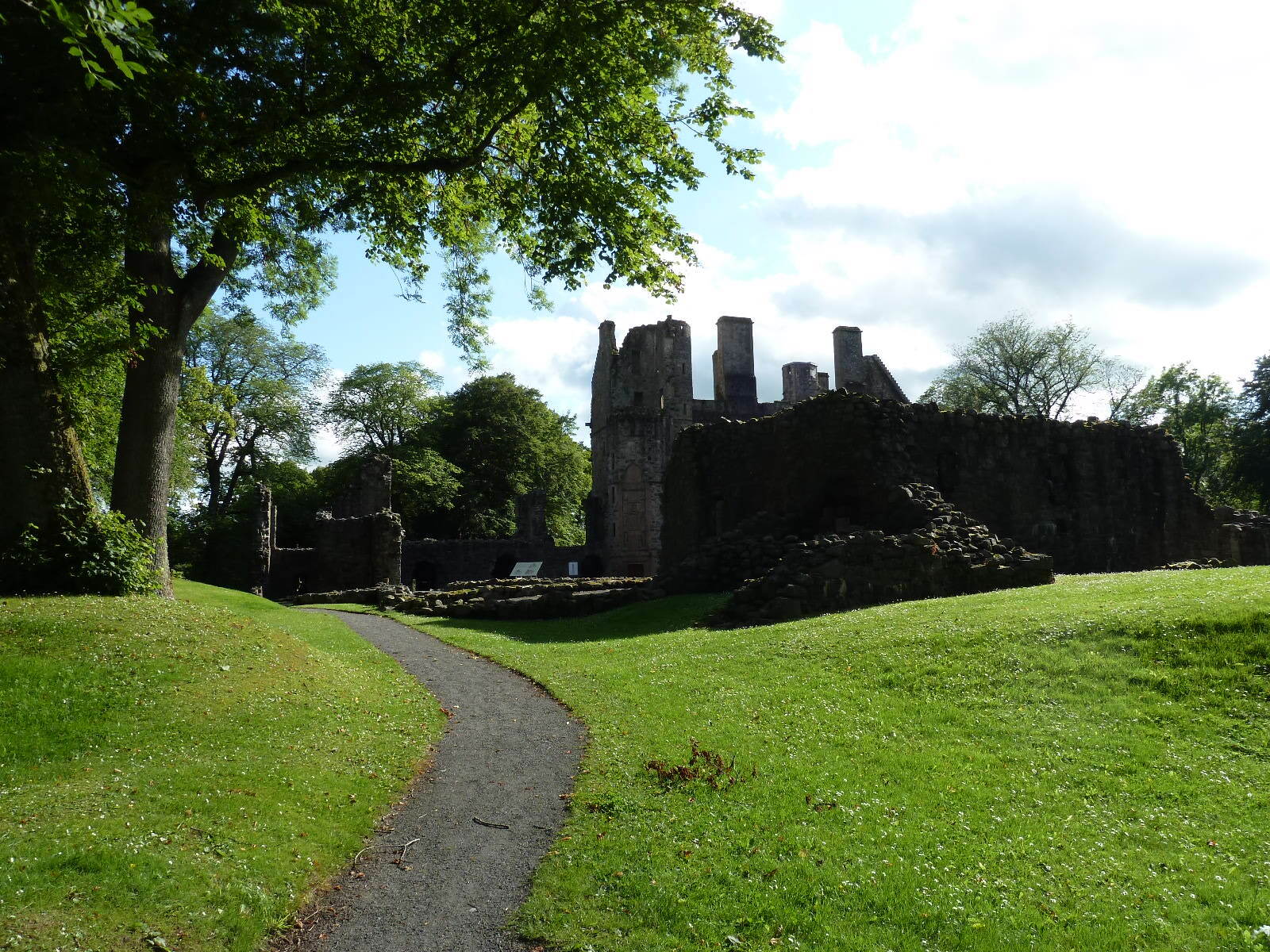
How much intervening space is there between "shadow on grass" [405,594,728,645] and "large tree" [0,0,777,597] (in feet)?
26.2

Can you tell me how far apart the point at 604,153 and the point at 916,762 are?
1279 cm

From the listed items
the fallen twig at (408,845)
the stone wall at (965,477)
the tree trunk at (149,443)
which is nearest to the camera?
the fallen twig at (408,845)

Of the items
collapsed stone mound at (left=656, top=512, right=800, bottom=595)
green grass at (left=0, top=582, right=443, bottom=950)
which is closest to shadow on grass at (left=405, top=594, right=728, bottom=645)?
collapsed stone mound at (left=656, top=512, right=800, bottom=595)

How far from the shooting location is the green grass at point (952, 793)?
215 inches

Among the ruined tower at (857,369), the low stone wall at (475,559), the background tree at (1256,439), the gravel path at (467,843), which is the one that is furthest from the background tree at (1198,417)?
the gravel path at (467,843)

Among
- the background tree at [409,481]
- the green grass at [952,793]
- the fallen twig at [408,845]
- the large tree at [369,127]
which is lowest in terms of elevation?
the fallen twig at [408,845]

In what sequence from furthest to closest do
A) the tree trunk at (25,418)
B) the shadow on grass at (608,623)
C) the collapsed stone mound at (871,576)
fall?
the shadow on grass at (608,623)
the collapsed stone mound at (871,576)
the tree trunk at (25,418)

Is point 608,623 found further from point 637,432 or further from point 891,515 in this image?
point 637,432

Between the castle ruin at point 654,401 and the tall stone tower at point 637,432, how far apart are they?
5 centimetres

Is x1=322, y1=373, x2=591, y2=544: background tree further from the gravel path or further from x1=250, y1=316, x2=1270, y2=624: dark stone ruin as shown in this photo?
the gravel path

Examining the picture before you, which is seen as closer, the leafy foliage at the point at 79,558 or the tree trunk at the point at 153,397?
the leafy foliage at the point at 79,558

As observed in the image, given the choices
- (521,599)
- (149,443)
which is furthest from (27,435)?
(521,599)

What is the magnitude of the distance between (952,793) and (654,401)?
154ft

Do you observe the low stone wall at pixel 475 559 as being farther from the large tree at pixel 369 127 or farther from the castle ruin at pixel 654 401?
the large tree at pixel 369 127
